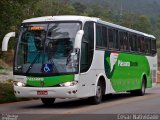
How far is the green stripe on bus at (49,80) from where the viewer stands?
1642 cm

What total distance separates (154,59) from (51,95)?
12.6m

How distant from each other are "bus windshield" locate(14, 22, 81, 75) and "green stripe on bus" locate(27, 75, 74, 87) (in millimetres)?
174

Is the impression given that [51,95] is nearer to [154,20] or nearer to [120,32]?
[120,32]

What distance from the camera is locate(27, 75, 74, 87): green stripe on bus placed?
16.4 meters

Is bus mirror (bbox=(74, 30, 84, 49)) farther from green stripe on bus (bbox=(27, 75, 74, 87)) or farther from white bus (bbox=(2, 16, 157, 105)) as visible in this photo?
green stripe on bus (bbox=(27, 75, 74, 87))

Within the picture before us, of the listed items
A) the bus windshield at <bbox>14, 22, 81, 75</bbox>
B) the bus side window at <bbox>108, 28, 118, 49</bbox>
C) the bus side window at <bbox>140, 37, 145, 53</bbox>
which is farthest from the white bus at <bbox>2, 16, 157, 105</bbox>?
the bus side window at <bbox>140, 37, 145, 53</bbox>

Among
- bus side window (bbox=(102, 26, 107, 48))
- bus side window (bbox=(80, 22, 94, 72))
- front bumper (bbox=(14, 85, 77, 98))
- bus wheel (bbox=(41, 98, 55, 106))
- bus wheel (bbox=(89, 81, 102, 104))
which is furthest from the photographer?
bus side window (bbox=(102, 26, 107, 48))

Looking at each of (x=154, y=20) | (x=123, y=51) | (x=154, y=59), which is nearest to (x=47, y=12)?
(x=154, y=59)

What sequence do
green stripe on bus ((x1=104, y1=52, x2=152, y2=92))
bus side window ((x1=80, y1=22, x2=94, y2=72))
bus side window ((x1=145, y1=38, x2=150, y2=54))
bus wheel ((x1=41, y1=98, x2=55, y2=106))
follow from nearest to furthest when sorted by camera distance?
bus side window ((x1=80, y1=22, x2=94, y2=72))
bus wheel ((x1=41, y1=98, x2=55, y2=106))
green stripe on bus ((x1=104, y1=52, x2=152, y2=92))
bus side window ((x1=145, y1=38, x2=150, y2=54))

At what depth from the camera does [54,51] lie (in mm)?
16703

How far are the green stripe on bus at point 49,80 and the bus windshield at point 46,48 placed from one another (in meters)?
0.17

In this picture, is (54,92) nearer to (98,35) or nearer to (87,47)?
(87,47)

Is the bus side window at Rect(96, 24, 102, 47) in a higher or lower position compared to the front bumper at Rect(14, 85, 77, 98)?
higher

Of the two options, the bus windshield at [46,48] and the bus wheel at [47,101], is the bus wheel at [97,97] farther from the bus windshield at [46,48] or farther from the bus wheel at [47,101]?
the bus windshield at [46,48]
